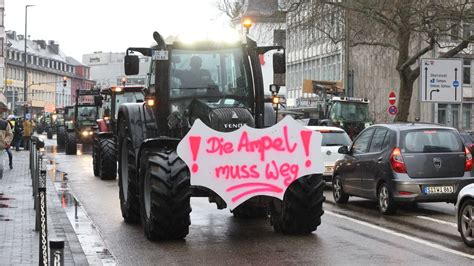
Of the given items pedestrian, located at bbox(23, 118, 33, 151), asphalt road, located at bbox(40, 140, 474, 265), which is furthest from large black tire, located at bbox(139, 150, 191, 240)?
pedestrian, located at bbox(23, 118, 33, 151)

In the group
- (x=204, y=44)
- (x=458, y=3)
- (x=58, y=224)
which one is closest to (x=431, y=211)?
(x=204, y=44)

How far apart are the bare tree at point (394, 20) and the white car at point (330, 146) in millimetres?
13436

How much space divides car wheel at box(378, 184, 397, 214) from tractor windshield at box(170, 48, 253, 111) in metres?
3.72

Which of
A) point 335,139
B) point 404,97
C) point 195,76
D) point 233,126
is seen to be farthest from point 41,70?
point 233,126

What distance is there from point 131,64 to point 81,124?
28.3m

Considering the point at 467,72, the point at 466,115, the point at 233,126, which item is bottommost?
the point at 233,126

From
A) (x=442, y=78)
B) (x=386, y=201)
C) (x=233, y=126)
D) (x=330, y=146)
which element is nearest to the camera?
(x=233, y=126)

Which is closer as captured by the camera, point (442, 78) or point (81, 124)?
point (442, 78)

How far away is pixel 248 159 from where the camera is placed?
37.7 feet

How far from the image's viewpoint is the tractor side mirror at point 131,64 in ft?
41.7

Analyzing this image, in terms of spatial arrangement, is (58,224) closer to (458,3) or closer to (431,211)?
(431,211)

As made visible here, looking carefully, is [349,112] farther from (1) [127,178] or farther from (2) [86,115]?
(1) [127,178]

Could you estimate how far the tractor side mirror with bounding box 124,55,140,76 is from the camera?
1270 centimetres

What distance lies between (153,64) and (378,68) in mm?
52031
